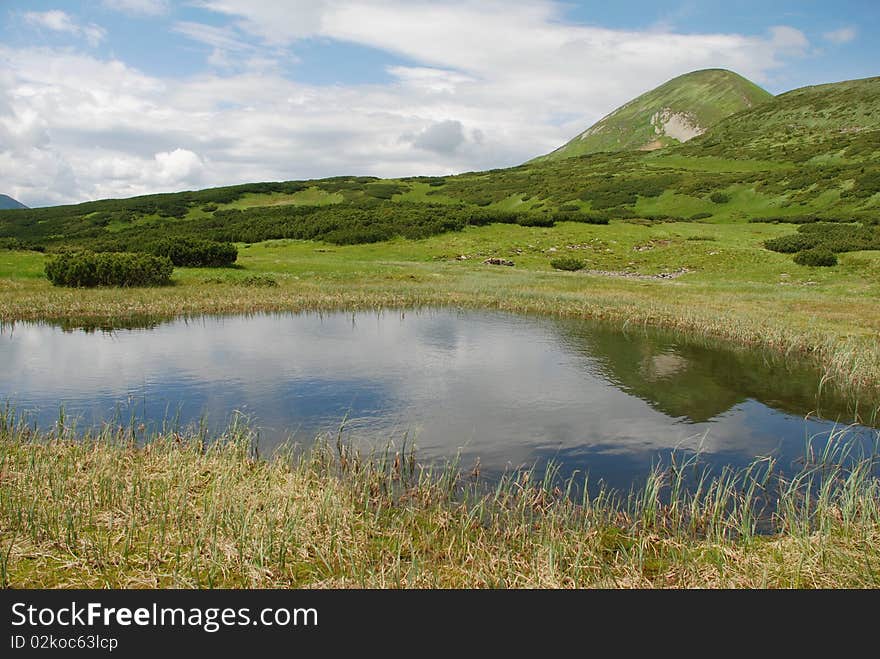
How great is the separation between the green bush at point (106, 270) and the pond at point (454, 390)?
1005 cm

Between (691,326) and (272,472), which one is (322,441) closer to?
(272,472)

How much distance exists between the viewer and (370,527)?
904cm

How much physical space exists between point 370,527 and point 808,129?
6295 inches

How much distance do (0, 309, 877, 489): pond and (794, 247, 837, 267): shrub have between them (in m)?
27.4

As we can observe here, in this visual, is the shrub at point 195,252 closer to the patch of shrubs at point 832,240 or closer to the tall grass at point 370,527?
the tall grass at point 370,527

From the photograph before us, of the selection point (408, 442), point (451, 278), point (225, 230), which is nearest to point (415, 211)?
point (225, 230)

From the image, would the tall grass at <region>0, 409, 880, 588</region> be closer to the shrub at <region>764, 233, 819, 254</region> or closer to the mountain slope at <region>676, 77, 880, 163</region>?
the shrub at <region>764, 233, 819, 254</region>

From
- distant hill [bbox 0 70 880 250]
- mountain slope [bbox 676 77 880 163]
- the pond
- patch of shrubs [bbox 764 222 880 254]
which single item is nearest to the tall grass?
the pond

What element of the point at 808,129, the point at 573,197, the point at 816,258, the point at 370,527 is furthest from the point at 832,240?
the point at 808,129

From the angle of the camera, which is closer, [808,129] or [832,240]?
[832,240]

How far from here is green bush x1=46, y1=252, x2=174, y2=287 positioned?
35688 millimetres

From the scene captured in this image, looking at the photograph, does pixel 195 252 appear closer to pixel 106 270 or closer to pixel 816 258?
pixel 106 270

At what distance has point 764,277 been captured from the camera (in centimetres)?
4569

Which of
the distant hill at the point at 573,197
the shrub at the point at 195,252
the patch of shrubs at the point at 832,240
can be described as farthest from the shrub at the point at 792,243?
the shrub at the point at 195,252
